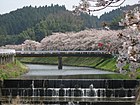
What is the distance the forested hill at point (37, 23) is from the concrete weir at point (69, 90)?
189 ft

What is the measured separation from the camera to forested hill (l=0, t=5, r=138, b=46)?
374 ft

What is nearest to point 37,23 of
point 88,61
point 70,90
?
point 88,61

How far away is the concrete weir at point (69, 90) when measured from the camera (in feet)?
87.2

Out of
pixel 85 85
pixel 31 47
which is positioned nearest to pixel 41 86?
pixel 85 85

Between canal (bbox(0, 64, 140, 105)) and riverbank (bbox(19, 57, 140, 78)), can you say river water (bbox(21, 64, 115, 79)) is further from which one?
canal (bbox(0, 64, 140, 105))

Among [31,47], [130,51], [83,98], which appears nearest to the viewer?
[130,51]

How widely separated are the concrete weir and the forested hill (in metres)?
57.6

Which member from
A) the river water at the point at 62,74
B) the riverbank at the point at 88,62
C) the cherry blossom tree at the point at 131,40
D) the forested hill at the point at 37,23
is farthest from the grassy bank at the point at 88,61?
the cherry blossom tree at the point at 131,40

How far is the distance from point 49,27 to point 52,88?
87078 millimetres

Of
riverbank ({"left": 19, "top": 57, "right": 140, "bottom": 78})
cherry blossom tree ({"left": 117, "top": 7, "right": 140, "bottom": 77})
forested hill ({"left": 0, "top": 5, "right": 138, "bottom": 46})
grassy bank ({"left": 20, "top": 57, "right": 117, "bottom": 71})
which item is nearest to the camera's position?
cherry blossom tree ({"left": 117, "top": 7, "right": 140, "bottom": 77})

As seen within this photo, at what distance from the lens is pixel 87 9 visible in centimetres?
406

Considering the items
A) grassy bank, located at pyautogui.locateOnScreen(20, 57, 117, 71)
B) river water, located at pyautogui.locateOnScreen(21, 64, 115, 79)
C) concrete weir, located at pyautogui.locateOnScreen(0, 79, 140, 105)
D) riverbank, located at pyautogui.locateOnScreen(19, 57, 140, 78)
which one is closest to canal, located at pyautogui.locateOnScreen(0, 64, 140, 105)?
concrete weir, located at pyautogui.locateOnScreen(0, 79, 140, 105)

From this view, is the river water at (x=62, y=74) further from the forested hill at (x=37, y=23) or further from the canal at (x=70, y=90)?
the forested hill at (x=37, y=23)

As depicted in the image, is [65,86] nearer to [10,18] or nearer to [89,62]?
[89,62]
